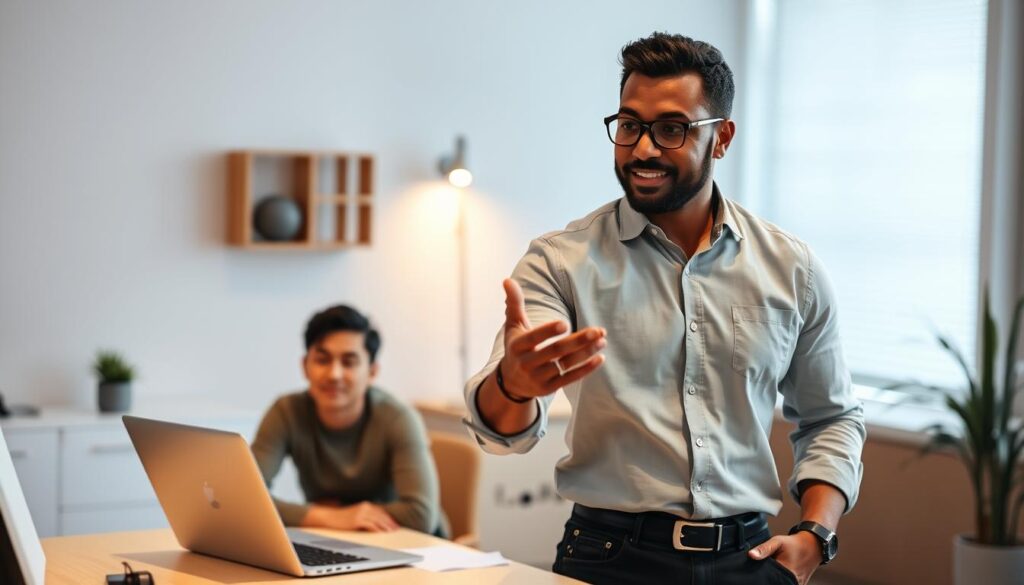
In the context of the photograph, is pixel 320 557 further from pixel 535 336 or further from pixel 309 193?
pixel 309 193

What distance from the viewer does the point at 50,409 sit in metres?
4.40

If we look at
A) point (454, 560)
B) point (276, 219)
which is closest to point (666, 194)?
point (454, 560)

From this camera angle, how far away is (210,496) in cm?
232

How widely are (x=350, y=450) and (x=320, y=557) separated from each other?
96 centimetres

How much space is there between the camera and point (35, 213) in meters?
4.43

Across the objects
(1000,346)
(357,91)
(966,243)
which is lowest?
(1000,346)

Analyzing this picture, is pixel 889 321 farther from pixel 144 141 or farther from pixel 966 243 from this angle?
pixel 144 141

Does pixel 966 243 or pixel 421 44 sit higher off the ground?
pixel 421 44

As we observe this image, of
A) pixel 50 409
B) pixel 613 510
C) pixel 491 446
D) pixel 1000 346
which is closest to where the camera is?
pixel 491 446

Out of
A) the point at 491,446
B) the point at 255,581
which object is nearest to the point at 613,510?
the point at 491,446

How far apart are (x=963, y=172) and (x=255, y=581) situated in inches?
143

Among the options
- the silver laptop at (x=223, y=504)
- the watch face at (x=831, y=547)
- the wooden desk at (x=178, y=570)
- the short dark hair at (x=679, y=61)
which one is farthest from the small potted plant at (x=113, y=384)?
the watch face at (x=831, y=547)

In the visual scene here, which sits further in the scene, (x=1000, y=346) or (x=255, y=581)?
(x=1000, y=346)

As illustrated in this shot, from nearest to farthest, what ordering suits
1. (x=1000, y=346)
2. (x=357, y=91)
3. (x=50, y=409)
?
1. (x=50, y=409)
2. (x=1000, y=346)
3. (x=357, y=91)
